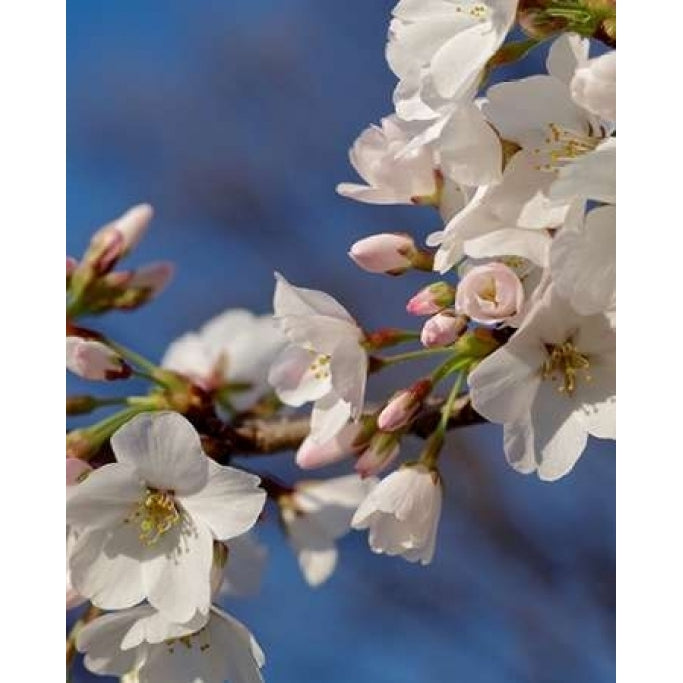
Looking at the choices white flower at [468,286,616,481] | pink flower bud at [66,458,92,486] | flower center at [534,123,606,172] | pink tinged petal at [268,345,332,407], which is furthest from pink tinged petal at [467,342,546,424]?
pink flower bud at [66,458,92,486]

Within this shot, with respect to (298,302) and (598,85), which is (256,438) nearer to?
(298,302)

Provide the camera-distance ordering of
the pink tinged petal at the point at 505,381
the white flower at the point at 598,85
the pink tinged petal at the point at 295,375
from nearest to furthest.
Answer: the white flower at the point at 598,85, the pink tinged petal at the point at 505,381, the pink tinged petal at the point at 295,375

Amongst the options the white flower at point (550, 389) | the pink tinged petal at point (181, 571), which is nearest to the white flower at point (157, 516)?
the pink tinged petal at point (181, 571)

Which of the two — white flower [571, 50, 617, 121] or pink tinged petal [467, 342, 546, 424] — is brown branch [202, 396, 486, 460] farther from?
white flower [571, 50, 617, 121]

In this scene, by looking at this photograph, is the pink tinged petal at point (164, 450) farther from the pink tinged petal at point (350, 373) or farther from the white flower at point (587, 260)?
the white flower at point (587, 260)

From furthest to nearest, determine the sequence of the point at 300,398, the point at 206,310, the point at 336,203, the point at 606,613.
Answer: the point at 206,310 < the point at 336,203 < the point at 606,613 < the point at 300,398
